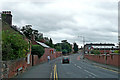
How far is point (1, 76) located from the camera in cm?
1016

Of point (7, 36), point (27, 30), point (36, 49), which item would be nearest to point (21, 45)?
point (7, 36)

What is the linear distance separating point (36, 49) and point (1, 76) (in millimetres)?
27950

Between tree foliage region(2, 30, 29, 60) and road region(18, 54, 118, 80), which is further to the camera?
road region(18, 54, 118, 80)

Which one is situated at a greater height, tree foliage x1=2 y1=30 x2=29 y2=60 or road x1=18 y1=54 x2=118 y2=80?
tree foliage x1=2 y1=30 x2=29 y2=60

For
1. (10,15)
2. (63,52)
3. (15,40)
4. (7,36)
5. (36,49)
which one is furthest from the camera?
(63,52)

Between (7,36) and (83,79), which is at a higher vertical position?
(7,36)

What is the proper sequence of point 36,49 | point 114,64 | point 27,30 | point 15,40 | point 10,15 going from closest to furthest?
1. point 15,40
2. point 10,15
3. point 114,64
4. point 36,49
5. point 27,30

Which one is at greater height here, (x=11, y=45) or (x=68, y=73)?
(x=11, y=45)

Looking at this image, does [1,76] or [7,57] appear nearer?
[1,76]

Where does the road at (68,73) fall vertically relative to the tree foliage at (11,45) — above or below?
below

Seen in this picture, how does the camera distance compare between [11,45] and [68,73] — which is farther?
[68,73]

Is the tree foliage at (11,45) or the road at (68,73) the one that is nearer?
the tree foliage at (11,45)

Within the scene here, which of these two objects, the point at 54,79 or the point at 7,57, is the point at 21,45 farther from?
the point at 54,79

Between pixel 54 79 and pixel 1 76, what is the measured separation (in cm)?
507
